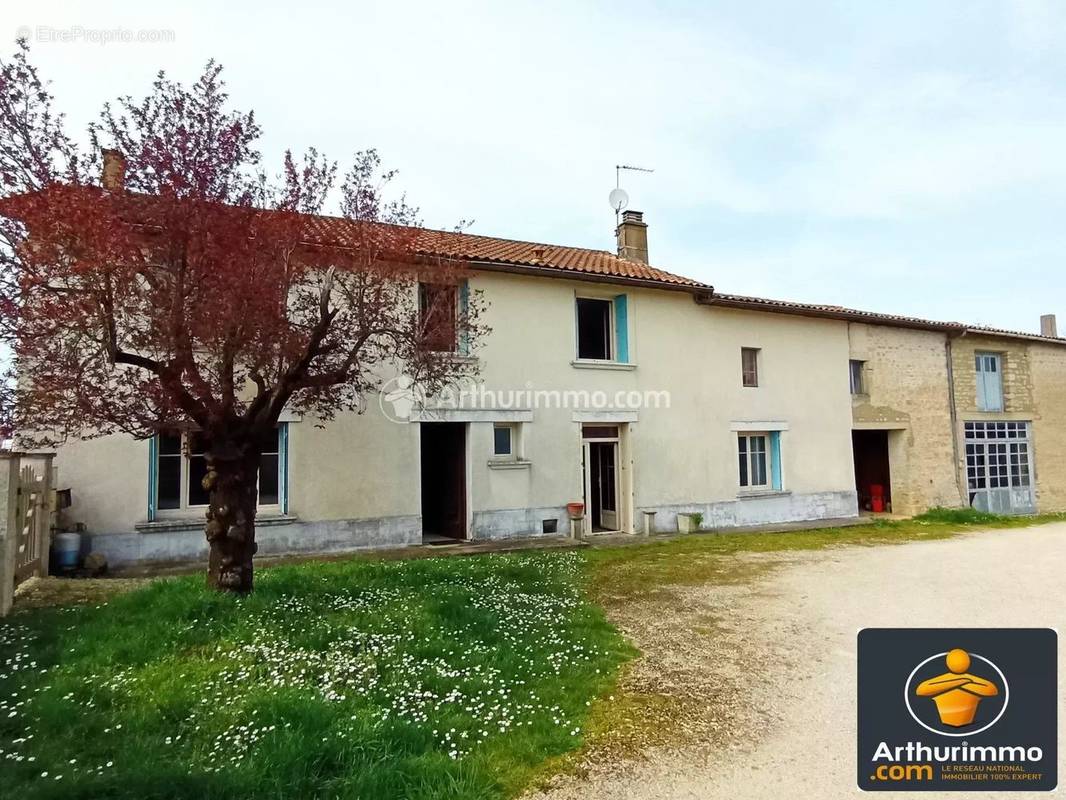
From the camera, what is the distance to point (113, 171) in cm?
593

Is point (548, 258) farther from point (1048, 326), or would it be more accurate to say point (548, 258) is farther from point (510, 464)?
point (1048, 326)

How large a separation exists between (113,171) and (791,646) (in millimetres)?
7622

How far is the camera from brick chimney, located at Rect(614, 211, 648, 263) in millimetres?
16531

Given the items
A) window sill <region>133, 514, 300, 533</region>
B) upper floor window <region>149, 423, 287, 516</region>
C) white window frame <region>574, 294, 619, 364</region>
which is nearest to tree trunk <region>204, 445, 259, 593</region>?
upper floor window <region>149, 423, 287, 516</region>

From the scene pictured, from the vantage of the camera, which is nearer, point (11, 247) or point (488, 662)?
point (488, 662)

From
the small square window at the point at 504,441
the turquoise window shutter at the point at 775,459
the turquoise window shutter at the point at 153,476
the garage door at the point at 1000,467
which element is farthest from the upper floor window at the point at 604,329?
the garage door at the point at 1000,467

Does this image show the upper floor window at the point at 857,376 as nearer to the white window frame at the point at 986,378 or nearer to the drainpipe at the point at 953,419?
the drainpipe at the point at 953,419

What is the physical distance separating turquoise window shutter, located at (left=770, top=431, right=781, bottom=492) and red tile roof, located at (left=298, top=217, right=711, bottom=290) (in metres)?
4.24

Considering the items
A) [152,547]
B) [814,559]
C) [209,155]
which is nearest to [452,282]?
[209,155]

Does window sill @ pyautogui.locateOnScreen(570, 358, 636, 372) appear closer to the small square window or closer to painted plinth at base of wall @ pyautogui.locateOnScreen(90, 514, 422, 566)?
the small square window

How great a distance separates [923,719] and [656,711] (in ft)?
5.17

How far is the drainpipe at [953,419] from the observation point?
17562 millimetres

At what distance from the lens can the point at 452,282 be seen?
23.8 feet

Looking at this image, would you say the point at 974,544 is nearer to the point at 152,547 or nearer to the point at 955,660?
the point at 955,660
